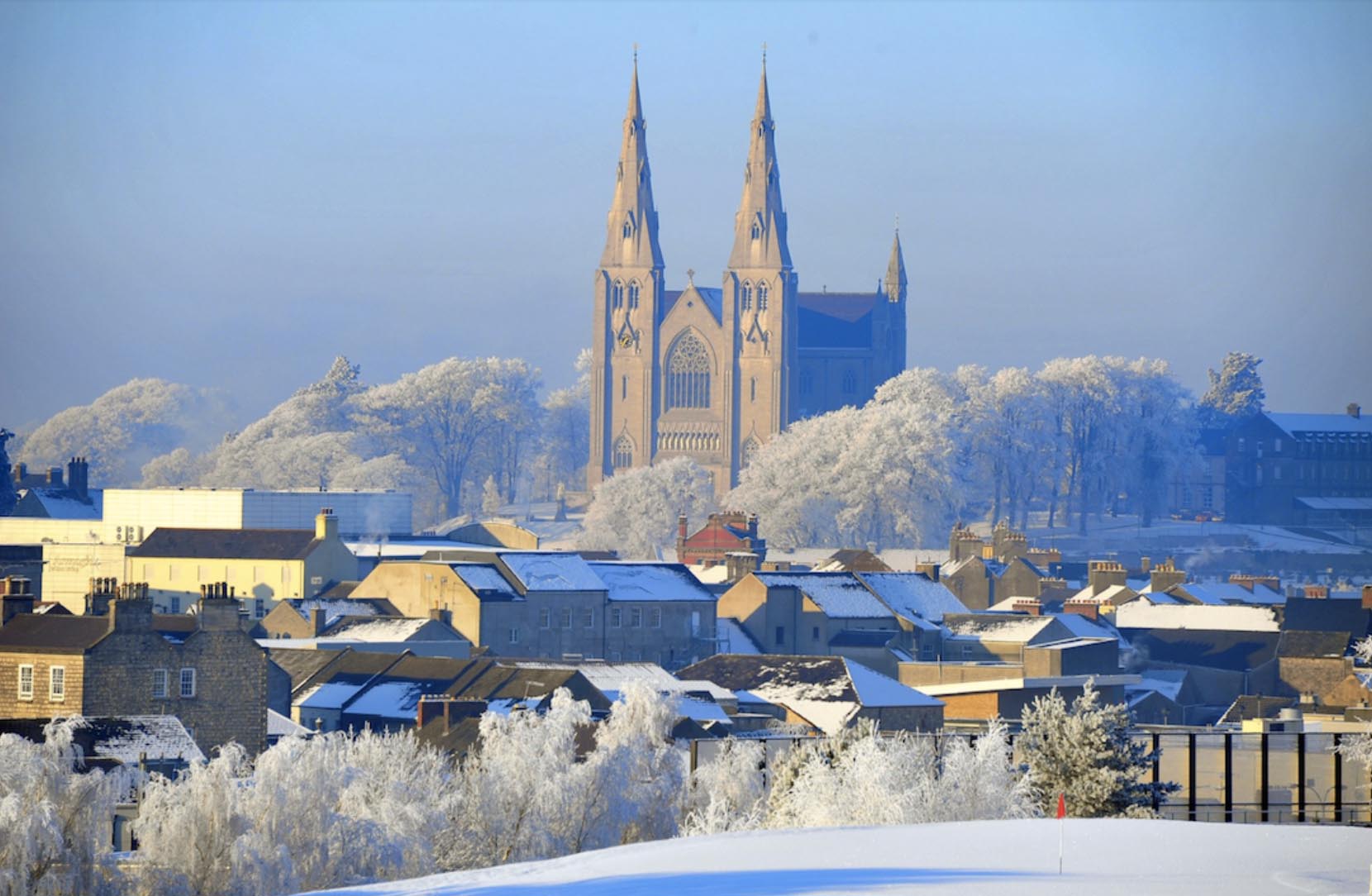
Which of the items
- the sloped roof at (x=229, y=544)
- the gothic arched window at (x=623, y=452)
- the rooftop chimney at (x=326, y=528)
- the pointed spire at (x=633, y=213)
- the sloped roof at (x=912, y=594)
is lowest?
the sloped roof at (x=912, y=594)

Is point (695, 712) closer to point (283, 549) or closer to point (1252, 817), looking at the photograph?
point (1252, 817)

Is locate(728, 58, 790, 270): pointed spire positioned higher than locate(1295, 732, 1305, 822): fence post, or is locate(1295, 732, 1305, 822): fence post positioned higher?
locate(728, 58, 790, 270): pointed spire

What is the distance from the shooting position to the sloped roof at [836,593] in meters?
73.6

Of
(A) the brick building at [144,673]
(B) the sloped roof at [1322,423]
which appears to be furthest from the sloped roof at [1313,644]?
(B) the sloped roof at [1322,423]

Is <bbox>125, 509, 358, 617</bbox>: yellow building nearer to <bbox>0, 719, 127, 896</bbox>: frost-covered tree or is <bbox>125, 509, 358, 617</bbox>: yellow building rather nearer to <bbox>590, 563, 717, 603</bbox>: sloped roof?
<bbox>590, 563, 717, 603</bbox>: sloped roof

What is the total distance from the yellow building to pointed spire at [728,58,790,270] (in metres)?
82.7

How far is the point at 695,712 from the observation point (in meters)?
48.3

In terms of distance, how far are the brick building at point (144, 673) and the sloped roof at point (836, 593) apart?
1227 inches

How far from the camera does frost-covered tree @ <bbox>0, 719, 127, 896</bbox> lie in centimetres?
3016

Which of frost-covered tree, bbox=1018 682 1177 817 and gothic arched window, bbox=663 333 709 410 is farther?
gothic arched window, bbox=663 333 709 410

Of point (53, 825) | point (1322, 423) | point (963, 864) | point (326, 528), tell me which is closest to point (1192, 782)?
point (963, 864)

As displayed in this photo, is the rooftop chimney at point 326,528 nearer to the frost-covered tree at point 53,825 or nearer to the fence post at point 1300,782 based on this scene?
the frost-covered tree at point 53,825

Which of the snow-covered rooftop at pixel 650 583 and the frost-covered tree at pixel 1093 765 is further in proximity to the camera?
the snow-covered rooftop at pixel 650 583

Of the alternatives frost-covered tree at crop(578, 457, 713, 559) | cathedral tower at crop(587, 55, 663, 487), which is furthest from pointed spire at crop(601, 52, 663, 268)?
frost-covered tree at crop(578, 457, 713, 559)
